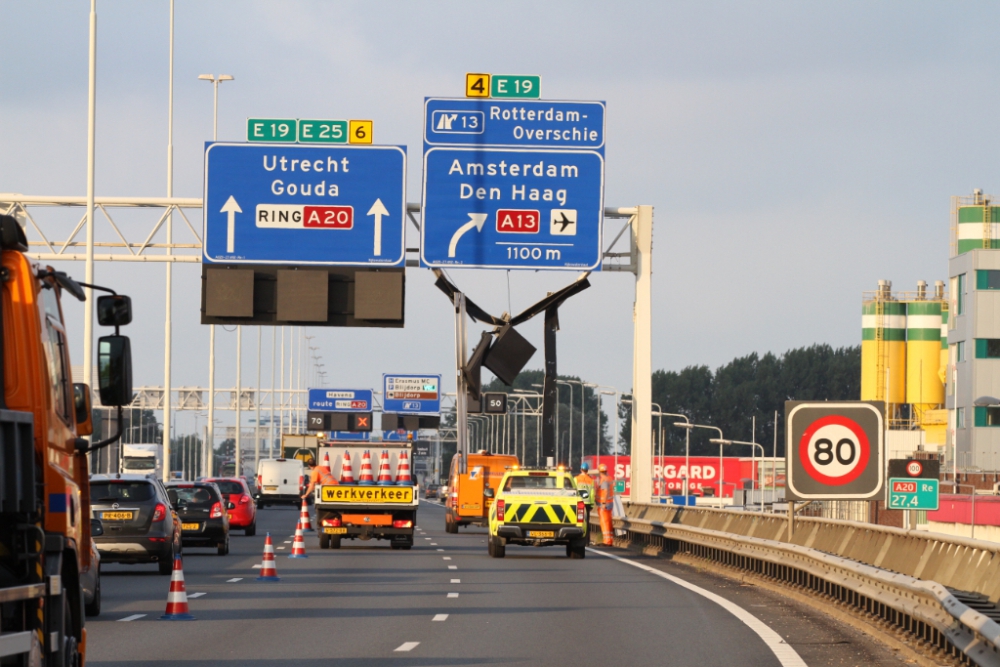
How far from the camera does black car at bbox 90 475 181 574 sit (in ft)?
81.9

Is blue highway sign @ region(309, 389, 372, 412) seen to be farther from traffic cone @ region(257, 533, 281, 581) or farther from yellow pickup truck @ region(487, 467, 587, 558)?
traffic cone @ region(257, 533, 281, 581)

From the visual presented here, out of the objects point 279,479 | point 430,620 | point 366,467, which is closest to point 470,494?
point 366,467

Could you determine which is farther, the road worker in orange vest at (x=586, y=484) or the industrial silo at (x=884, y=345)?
the industrial silo at (x=884, y=345)

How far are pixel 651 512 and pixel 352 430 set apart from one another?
64311 mm

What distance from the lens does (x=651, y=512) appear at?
37875 mm

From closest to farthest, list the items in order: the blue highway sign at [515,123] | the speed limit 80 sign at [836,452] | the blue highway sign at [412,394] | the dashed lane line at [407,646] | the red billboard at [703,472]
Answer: the dashed lane line at [407,646], the speed limit 80 sign at [836,452], the blue highway sign at [515,123], the blue highway sign at [412,394], the red billboard at [703,472]

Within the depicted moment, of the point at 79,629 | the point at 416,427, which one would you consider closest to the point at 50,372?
the point at 79,629

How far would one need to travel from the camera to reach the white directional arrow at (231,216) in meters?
32.6

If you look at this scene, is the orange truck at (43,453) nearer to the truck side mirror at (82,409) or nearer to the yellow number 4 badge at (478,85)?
the truck side mirror at (82,409)

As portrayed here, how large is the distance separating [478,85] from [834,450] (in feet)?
54.5

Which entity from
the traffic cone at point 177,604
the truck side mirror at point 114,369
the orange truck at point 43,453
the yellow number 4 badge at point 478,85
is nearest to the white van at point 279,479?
the yellow number 4 badge at point 478,85

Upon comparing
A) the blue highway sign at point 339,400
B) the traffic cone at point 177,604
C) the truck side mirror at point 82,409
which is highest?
the truck side mirror at point 82,409

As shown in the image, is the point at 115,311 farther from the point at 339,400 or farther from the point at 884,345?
the point at 884,345

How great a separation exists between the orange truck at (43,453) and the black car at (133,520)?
1428 cm
